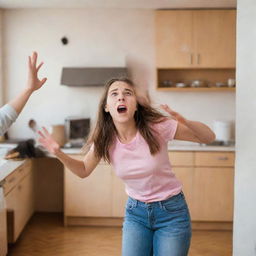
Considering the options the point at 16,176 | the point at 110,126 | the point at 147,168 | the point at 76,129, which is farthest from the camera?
the point at 76,129

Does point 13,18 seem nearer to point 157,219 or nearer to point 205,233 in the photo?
point 205,233

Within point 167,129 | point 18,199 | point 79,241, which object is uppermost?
point 167,129

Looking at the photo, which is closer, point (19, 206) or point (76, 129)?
point (19, 206)

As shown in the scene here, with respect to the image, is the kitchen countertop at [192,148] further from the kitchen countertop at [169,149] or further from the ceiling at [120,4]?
the ceiling at [120,4]

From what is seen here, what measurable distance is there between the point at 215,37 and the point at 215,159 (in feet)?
4.42

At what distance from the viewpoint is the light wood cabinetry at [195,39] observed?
4.82m

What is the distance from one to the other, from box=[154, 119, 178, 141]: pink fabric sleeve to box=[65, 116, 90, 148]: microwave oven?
9.49 ft

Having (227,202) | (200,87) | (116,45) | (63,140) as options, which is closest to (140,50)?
(116,45)

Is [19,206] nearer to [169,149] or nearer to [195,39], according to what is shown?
[169,149]

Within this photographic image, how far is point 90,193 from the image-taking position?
4773 mm

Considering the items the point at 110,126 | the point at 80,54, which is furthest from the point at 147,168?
the point at 80,54

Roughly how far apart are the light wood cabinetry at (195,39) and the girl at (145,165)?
2.67m

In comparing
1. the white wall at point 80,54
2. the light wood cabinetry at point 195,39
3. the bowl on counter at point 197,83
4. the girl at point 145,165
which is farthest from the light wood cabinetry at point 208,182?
the girl at point 145,165

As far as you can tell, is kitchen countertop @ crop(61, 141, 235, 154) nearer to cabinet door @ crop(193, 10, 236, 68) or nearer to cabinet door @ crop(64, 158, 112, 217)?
cabinet door @ crop(64, 158, 112, 217)
